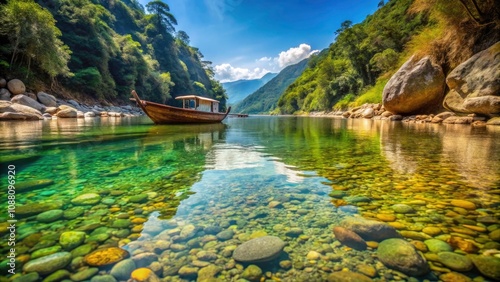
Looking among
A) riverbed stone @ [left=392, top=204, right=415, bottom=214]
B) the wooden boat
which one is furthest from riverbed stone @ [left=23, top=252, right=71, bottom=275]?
the wooden boat

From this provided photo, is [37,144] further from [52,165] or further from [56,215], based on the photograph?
[56,215]

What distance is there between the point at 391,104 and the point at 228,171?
21.5 metres

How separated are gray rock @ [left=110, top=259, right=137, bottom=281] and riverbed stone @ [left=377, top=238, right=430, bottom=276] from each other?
5.95 feet

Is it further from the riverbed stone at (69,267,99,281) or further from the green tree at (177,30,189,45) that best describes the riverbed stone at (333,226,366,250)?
the green tree at (177,30,189,45)

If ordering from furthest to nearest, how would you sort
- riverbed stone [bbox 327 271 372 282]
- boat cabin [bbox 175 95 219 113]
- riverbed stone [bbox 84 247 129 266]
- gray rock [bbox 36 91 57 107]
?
gray rock [bbox 36 91 57 107] → boat cabin [bbox 175 95 219 113] → riverbed stone [bbox 84 247 129 266] → riverbed stone [bbox 327 271 372 282]

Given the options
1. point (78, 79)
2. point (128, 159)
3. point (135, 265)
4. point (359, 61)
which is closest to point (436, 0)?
point (128, 159)

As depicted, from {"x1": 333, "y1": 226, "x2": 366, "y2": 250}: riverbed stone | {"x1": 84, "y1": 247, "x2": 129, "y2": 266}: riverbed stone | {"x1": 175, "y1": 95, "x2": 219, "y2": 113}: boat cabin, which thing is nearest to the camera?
{"x1": 84, "y1": 247, "x2": 129, "y2": 266}: riverbed stone

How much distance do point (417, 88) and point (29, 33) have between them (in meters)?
35.3

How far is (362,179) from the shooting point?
3.94m

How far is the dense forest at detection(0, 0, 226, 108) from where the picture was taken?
22844mm

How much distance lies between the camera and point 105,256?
71.2 inches

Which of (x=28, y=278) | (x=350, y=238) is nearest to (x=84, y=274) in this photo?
(x=28, y=278)

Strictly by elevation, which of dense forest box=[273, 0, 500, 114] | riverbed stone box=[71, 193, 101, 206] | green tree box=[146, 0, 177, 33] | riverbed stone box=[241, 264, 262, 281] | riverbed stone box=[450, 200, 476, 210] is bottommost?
riverbed stone box=[241, 264, 262, 281]

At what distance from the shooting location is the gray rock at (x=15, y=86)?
71.5 ft
